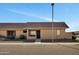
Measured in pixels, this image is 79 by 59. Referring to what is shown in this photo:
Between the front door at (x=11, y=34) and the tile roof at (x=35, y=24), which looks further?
the tile roof at (x=35, y=24)

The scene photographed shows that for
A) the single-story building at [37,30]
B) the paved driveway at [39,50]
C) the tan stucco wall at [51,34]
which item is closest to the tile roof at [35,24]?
the single-story building at [37,30]

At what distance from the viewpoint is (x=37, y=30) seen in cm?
2153

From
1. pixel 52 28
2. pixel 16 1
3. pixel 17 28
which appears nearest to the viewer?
pixel 16 1

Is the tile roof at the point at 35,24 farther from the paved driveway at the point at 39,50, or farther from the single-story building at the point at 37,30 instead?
the paved driveway at the point at 39,50

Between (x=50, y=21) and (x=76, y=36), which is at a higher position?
(x=50, y=21)

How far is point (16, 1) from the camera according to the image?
14.1ft

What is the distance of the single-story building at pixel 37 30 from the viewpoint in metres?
20.4

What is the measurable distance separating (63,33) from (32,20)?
3585 mm

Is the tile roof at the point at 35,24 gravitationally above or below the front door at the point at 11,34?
above

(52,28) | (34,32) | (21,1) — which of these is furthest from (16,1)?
(34,32)

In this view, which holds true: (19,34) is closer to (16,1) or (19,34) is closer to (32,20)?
(32,20)

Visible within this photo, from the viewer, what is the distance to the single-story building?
20.4 m

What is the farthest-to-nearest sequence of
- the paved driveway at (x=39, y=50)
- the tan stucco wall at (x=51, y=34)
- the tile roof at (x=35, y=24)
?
1. the tile roof at (x=35, y=24)
2. the tan stucco wall at (x=51, y=34)
3. the paved driveway at (x=39, y=50)

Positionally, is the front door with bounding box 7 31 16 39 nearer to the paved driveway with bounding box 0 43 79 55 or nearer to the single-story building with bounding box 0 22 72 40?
the single-story building with bounding box 0 22 72 40
